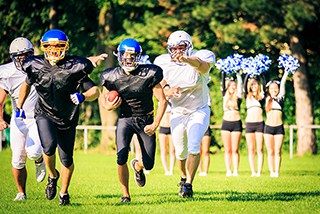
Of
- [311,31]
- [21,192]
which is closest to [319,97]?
[311,31]

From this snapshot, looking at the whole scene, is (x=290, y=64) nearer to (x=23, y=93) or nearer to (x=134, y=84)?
(x=134, y=84)

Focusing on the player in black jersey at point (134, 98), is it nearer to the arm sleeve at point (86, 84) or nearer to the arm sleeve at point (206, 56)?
the arm sleeve at point (86, 84)

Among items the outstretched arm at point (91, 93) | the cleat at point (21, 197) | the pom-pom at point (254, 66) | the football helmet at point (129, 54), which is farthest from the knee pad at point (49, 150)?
the pom-pom at point (254, 66)

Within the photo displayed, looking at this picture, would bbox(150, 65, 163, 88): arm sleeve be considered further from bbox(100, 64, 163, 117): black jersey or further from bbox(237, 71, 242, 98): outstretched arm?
bbox(237, 71, 242, 98): outstretched arm

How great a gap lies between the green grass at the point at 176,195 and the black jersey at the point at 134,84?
1.34 meters

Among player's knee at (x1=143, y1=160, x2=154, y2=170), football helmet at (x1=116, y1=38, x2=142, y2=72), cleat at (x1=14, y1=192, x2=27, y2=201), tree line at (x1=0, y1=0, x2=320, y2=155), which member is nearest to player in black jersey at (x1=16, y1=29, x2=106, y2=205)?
football helmet at (x1=116, y1=38, x2=142, y2=72)

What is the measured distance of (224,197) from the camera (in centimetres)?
1306

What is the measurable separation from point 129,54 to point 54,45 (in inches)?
41.7

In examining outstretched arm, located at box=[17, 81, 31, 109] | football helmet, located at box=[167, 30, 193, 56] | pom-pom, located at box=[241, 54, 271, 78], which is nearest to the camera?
outstretched arm, located at box=[17, 81, 31, 109]

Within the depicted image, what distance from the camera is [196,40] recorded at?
29172mm

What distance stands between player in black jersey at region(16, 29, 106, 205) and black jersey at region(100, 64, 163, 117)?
0.37m

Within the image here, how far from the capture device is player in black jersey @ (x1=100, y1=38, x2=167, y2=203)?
39.1 ft

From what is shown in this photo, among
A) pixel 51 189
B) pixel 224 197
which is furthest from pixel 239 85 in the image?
pixel 51 189

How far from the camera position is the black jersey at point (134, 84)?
471 inches
